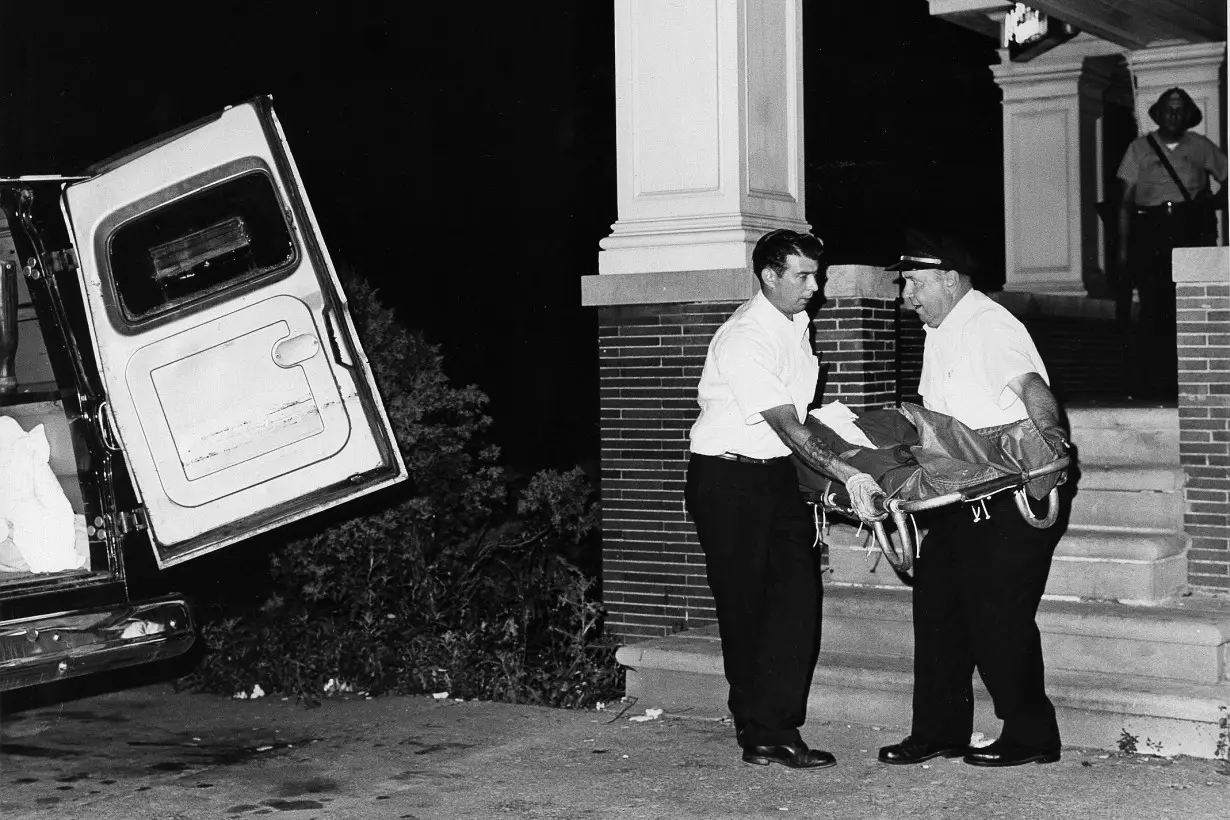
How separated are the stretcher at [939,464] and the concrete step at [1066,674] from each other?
0.77m

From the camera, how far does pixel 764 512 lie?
6.04m

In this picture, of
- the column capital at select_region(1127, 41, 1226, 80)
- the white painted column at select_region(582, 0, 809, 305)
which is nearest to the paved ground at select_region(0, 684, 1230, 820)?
the white painted column at select_region(582, 0, 809, 305)

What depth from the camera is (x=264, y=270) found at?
668cm

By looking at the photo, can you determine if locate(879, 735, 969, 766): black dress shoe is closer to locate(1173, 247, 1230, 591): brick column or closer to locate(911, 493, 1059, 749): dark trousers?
locate(911, 493, 1059, 749): dark trousers

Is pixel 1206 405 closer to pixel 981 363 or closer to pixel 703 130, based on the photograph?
pixel 981 363

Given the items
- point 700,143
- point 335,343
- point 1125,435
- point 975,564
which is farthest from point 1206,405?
point 335,343

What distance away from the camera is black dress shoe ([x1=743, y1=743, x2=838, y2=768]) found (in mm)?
5957

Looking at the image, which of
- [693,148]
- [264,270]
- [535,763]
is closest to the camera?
[535,763]

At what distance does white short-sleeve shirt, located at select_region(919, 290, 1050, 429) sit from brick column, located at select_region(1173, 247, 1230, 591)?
1430 mm

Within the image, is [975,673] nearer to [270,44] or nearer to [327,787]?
[327,787]

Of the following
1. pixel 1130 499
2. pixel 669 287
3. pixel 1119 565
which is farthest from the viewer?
pixel 669 287

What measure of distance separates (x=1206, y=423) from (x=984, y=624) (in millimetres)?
1744

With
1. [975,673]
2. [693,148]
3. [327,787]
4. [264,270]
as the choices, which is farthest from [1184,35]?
[327,787]

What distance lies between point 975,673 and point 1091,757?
0.75 metres
